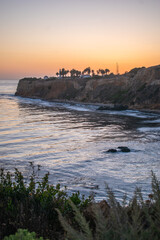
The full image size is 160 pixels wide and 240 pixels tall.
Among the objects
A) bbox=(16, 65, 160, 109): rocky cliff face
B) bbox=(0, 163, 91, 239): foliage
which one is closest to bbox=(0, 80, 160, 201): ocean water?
bbox=(0, 163, 91, 239): foliage

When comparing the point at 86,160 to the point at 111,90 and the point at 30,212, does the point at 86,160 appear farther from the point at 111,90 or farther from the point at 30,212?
the point at 111,90

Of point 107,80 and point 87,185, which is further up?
point 107,80

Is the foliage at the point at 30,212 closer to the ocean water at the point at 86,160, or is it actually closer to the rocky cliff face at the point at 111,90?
the ocean water at the point at 86,160

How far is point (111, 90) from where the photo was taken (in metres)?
70.0

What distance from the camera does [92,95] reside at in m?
73.4

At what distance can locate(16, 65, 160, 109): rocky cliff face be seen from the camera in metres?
53.7

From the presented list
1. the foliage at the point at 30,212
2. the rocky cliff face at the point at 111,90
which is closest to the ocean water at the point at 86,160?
the foliage at the point at 30,212

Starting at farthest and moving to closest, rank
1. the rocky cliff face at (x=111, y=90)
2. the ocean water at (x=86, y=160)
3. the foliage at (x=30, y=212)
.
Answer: the rocky cliff face at (x=111, y=90)
the ocean water at (x=86, y=160)
the foliage at (x=30, y=212)

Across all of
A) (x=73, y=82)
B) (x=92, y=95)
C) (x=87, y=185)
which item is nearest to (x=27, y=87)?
(x=73, y=82)

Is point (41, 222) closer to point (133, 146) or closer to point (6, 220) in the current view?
point (6, 220)

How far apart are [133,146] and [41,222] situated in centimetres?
1364

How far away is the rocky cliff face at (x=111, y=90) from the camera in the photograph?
2115 inches

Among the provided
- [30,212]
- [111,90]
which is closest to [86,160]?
[30,212]

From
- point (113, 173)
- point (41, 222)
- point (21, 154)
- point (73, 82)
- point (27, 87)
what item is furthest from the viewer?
point (27, 87)
